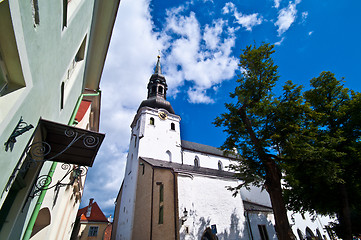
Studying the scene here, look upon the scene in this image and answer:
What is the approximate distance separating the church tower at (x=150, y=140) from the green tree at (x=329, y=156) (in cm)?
1240

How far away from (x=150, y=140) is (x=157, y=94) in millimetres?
7242

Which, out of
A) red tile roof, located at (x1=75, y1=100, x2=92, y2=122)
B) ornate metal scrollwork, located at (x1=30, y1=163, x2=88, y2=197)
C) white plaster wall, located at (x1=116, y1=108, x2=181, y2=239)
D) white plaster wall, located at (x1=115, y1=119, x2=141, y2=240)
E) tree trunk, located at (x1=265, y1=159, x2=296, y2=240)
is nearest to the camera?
ornate metal scrollwork, located at (x1=30, y1=163, x2=88, y2=197)

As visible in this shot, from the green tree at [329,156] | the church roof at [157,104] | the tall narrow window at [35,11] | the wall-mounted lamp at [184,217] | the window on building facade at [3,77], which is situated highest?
the church roof at [157,104]

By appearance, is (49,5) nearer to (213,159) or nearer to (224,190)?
(224,190)

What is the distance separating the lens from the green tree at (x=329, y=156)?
8.93 metres

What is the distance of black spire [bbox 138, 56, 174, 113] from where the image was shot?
22888 millimetres

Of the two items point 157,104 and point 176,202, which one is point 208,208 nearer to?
point 176,202

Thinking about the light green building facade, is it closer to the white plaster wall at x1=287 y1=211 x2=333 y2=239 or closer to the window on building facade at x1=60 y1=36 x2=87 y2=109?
the window on building facade at x1=60 y1=36 x2=87 y2=109

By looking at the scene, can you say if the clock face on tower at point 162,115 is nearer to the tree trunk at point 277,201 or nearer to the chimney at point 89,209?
the tree trunk at point 277,201

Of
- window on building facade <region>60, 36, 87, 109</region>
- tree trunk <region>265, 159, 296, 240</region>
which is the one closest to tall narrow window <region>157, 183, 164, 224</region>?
tree trunk <region>265, 159, 296, 240</region>

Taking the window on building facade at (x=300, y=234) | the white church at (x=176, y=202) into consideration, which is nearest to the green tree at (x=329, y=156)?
the white church at (x=176, y=202)

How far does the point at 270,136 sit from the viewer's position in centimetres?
960

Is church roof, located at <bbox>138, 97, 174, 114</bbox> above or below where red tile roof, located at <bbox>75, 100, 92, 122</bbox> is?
above

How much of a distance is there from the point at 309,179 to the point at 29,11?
46.8 feet
